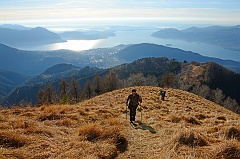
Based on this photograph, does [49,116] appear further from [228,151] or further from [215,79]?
[215,79]

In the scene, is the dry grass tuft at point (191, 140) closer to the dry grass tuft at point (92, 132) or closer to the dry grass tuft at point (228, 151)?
the dry grass tuft at point (228, 151)

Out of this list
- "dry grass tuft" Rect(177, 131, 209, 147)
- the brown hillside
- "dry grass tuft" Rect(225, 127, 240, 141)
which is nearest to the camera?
the brown hillside

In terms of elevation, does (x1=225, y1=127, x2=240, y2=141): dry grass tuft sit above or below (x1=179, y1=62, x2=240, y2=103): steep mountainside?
above

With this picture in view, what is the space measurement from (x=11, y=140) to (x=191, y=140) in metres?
6.06

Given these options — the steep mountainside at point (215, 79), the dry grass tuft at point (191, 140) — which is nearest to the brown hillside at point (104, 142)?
the dry grass tuft at point (191, 140)

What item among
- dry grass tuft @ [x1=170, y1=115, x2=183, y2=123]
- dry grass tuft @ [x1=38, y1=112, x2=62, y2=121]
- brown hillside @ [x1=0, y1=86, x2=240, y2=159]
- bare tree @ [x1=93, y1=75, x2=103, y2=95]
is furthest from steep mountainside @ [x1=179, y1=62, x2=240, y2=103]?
brown hillside @ [x1=0, y1=86, x2=240, y2=159]

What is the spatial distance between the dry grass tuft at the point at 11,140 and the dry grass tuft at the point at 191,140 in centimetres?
524

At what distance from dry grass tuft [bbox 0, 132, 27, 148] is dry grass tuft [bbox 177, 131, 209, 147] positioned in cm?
524

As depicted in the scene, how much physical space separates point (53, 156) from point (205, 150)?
469cm

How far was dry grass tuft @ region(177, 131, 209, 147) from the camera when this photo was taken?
821cm

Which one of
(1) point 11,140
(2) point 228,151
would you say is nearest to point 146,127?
(2) point 228,151

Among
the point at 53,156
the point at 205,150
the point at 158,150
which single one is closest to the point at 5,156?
the point at 53,156

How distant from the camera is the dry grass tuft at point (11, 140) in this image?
7.68m

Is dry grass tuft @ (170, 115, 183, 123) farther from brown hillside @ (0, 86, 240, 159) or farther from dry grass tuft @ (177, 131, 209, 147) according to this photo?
dry grass tuft @ (177, 131, 209, 147)
